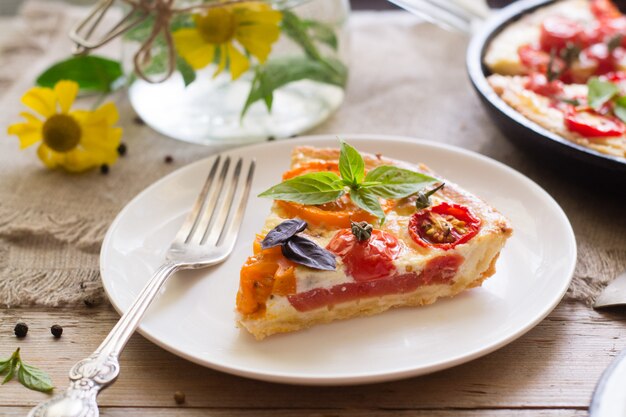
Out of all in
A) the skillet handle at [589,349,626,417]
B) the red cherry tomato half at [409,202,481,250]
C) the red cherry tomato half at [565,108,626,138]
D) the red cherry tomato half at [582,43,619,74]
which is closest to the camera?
the skillet handle at [589,349,626,417]

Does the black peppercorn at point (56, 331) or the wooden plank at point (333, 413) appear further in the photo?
the black peppercorn at point (56, 331)

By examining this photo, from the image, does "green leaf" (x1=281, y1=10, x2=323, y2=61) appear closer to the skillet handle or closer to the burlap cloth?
the burlap cloth

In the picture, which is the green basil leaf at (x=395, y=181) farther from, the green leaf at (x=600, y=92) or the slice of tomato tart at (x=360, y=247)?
the green leaf at (x=600, y=92)

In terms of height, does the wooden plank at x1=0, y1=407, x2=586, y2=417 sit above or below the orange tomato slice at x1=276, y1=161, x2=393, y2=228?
below

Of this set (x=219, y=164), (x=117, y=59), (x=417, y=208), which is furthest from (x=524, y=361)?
(x=117, y=59)

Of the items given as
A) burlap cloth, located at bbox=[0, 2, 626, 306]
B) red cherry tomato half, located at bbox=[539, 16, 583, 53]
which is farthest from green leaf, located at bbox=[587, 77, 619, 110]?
red cherry tomato half, located at bbox=[539, 16, 583, 53]

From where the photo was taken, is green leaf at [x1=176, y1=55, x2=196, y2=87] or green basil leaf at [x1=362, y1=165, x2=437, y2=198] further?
green leaf at [x1=176, y1=55, x2=196, y2=87]

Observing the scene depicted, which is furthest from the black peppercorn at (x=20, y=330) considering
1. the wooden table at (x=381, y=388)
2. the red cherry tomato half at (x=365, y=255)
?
the red cherry tomato half at (x=365, y=255)

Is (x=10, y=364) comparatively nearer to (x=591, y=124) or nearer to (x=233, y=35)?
(x=233, y=35)
